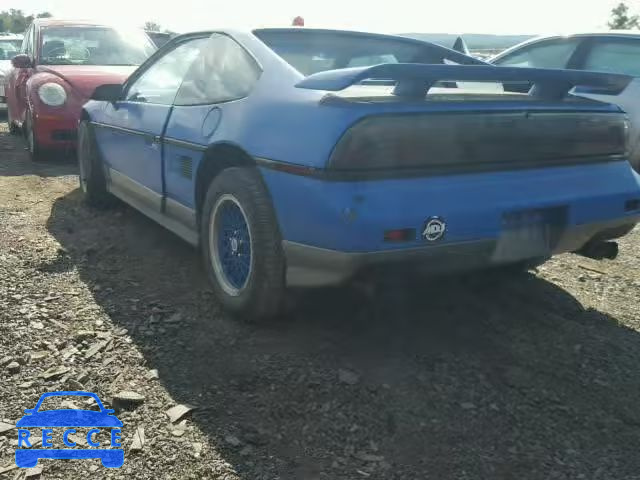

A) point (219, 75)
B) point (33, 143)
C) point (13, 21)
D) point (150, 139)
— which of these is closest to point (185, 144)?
point (219, 75)

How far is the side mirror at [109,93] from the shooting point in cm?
466

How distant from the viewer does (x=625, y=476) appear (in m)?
2.18

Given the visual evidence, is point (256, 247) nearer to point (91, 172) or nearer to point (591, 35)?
point (91, 172)

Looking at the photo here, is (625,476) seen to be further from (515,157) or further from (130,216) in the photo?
(130,216)

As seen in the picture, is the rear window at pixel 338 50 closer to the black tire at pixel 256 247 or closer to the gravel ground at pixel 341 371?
the black tire at pixel 256 247

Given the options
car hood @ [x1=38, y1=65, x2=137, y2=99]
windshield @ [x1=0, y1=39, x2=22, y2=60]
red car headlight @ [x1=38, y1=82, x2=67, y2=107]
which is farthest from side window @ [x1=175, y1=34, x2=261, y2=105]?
windshield @ [x1=0, y1=39, x2=22, y2=60]

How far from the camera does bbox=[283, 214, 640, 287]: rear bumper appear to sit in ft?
8.54

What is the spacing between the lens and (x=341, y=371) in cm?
278

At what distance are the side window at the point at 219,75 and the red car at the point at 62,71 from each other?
3.39m

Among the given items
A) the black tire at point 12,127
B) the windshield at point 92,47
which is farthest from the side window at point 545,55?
the black tire at point 12,127

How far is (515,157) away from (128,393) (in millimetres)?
1891

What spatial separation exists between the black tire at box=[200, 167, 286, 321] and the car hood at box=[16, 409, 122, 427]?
0.87 meters

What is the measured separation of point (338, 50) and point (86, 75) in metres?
4.19

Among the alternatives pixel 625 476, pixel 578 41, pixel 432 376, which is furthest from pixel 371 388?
pixel 578 41
